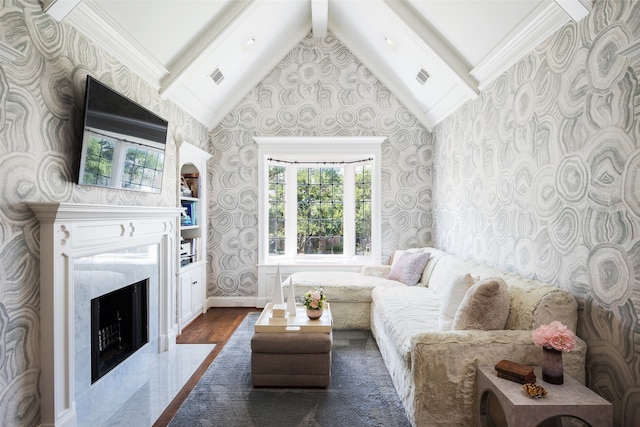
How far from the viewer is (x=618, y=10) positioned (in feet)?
5.74

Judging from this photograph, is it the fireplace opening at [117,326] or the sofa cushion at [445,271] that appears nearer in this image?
the fireplace opening at [117,326]

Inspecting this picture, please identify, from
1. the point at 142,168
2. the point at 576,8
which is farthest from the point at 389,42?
the point at 142,168

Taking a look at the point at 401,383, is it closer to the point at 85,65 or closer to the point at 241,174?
the point at 85,65

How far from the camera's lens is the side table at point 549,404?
4.91 ft

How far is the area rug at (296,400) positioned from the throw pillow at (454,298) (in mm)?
619

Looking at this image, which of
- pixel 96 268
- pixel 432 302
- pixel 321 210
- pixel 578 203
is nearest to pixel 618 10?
pixel 578 203

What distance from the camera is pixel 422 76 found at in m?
3.90

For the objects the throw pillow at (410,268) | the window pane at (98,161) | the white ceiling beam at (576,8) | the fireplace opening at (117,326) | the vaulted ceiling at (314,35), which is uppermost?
the vaulted ceiling at (314,35)

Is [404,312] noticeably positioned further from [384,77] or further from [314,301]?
[384,77]

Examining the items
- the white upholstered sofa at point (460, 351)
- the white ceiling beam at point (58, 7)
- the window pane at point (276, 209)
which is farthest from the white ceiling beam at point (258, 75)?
the white upholstered sofa at point (460, 351)

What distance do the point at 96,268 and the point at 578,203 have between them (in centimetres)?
295

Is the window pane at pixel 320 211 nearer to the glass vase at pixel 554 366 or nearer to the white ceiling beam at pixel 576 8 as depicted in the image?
the white ceiling beam at pixel 576 8

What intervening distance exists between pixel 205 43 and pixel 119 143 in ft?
4.42

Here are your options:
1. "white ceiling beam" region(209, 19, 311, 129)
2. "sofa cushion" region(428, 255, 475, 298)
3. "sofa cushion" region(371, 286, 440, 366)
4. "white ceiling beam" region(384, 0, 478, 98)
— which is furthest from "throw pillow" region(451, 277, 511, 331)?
"white ceiling beam" region(209, 19, 311, 129)
